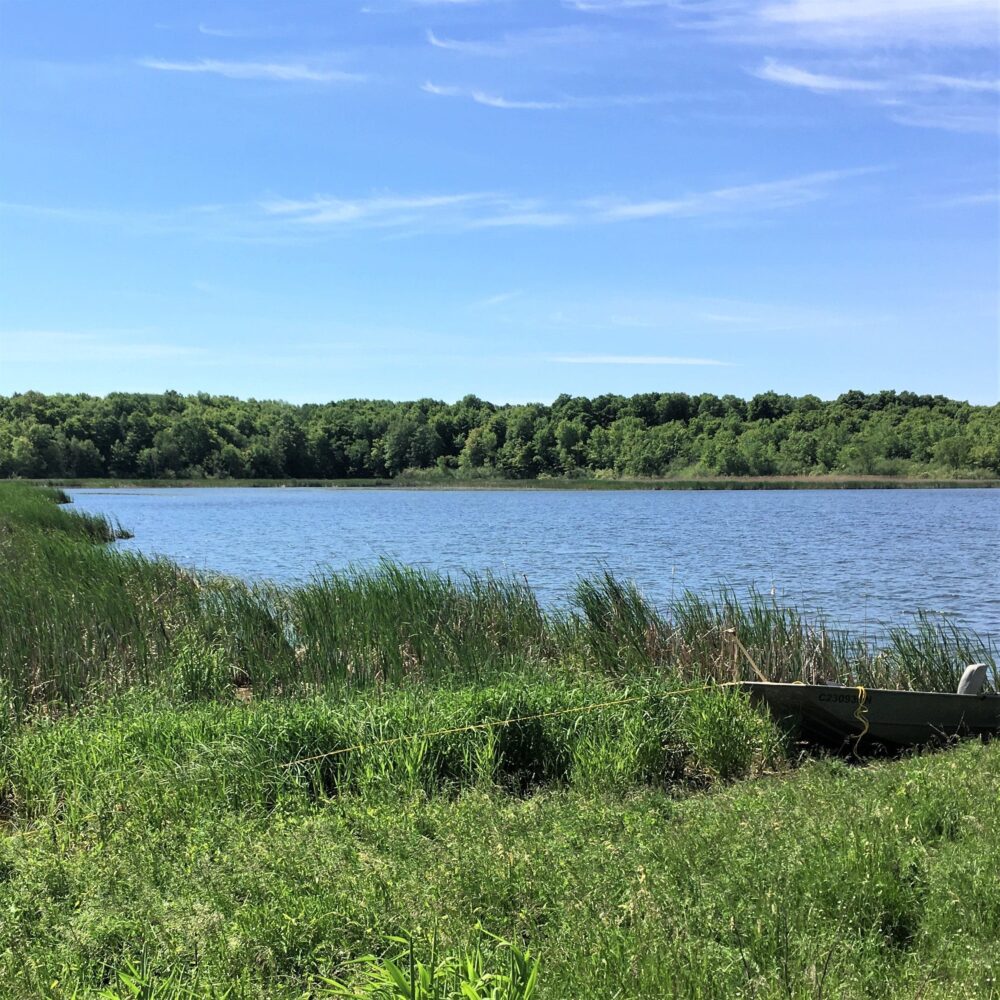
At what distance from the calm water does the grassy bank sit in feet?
112

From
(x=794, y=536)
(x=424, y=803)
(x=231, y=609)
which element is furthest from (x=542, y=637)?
(x=794, y=536)

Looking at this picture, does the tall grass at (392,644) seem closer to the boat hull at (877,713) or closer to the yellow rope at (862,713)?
the boat hull at (877,713)

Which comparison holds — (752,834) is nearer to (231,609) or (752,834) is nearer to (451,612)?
(451,612)

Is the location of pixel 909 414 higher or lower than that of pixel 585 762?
higher

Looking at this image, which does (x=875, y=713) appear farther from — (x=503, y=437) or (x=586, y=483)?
(x=503, y=437)

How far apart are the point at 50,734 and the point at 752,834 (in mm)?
5466

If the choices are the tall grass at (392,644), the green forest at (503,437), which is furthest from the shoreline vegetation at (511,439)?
the tall grass at (392,644)

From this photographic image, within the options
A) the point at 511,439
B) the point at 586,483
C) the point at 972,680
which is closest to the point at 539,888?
the point at 972,680

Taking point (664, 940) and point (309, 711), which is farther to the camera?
point (309, 711)

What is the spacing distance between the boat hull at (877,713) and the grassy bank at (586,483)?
8630cm

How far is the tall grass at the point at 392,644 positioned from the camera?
383 inches

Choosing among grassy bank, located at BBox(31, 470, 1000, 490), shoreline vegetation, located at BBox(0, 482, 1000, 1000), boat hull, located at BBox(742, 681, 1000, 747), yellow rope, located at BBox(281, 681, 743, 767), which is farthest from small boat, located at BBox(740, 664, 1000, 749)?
grassy bank, located at BBox(31, 470, 1000, 490)

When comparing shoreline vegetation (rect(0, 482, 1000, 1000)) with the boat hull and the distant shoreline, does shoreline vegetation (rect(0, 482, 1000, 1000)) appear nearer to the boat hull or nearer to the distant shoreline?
the boat hull

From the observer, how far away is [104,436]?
429ft
